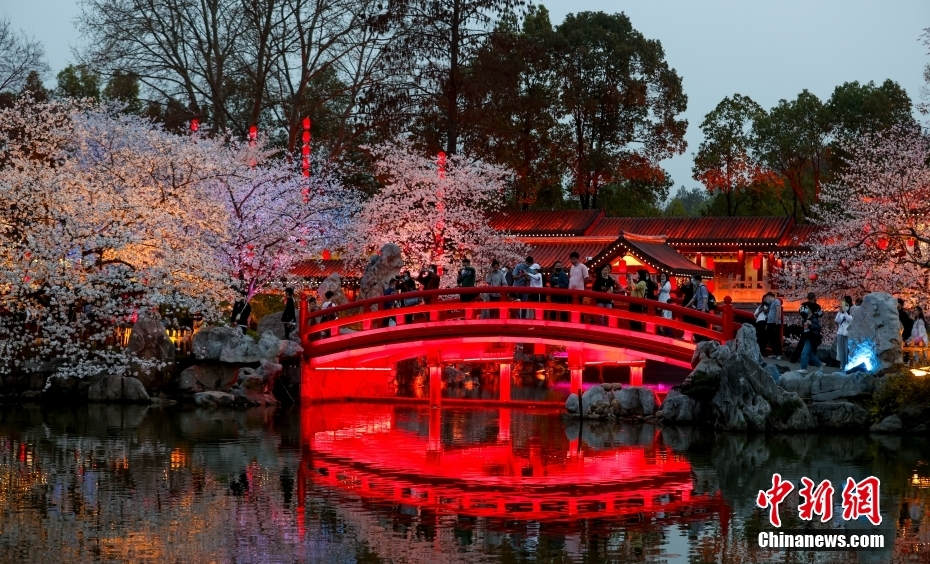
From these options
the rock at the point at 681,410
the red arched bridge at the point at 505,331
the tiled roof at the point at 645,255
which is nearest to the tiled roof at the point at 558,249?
the tiled roof at the point at 645,255

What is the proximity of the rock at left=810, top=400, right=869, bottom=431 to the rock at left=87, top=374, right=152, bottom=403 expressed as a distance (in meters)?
16.0

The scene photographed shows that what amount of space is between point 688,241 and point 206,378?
29.7 metres

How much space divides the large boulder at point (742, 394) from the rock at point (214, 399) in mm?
11518

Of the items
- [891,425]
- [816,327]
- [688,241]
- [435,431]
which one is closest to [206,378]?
[435,431]

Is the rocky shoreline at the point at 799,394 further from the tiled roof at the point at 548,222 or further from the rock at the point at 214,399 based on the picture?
the tiled roof at the point at 548,222

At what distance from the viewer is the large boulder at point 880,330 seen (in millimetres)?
27125

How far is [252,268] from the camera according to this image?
41.2m

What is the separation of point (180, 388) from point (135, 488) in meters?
14.1

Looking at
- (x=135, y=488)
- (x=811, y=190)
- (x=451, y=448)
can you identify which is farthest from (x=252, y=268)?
(x=811, y=190)

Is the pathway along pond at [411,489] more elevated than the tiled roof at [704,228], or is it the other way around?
the tiled roof at [704,228]

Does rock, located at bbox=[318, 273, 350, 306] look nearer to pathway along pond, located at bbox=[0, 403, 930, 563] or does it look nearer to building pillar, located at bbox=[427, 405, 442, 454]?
building pillar, located at bbox=[427, 405, 442, 454]

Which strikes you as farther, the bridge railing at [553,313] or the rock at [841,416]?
the bridge railing at [553,313]

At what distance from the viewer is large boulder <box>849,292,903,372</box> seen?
2712 cm

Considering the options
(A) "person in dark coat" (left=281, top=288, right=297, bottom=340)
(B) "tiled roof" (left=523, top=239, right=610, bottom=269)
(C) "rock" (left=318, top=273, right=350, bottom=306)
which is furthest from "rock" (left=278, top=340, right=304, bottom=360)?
(B) "tiled roof" (left=523, top=239, right=610, bottom=269)
